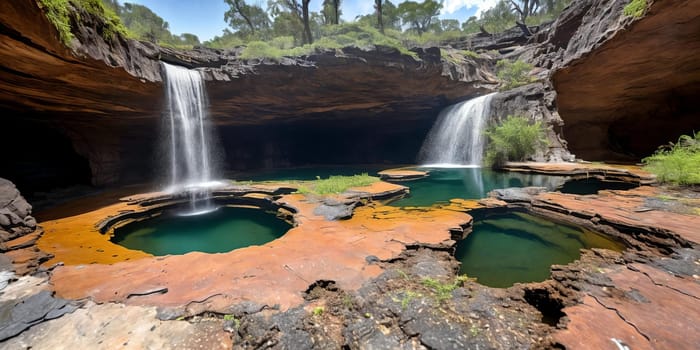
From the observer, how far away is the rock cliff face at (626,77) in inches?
249

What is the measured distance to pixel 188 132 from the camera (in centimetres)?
1009

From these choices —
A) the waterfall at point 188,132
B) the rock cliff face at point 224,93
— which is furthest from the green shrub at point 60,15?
the waterfall at point 188,132

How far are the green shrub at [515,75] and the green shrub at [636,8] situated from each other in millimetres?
7670

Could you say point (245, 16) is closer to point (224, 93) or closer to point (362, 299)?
point (224, 93)

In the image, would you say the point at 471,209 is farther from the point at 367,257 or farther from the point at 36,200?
the point at 36,200

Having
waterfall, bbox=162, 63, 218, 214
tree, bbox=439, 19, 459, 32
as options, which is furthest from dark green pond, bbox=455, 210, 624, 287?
tree, bbox=439, 19, 459, 32

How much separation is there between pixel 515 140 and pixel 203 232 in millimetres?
11335

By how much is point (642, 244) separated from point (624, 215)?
0.98 m

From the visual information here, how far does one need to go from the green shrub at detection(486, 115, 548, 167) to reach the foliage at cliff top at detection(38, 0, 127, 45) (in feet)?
40.8

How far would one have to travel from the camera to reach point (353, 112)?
14742 millimetres

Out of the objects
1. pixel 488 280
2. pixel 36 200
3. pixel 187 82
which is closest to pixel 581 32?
pixel 488 280

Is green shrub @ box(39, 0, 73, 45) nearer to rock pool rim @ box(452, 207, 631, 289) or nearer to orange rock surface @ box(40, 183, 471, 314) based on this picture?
orange rock surface @ box(40, 183, 471, 314)

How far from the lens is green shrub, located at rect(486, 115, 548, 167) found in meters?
10.4

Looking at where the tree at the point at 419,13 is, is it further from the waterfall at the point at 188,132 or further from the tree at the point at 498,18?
the waterfall at the point at 188,132
